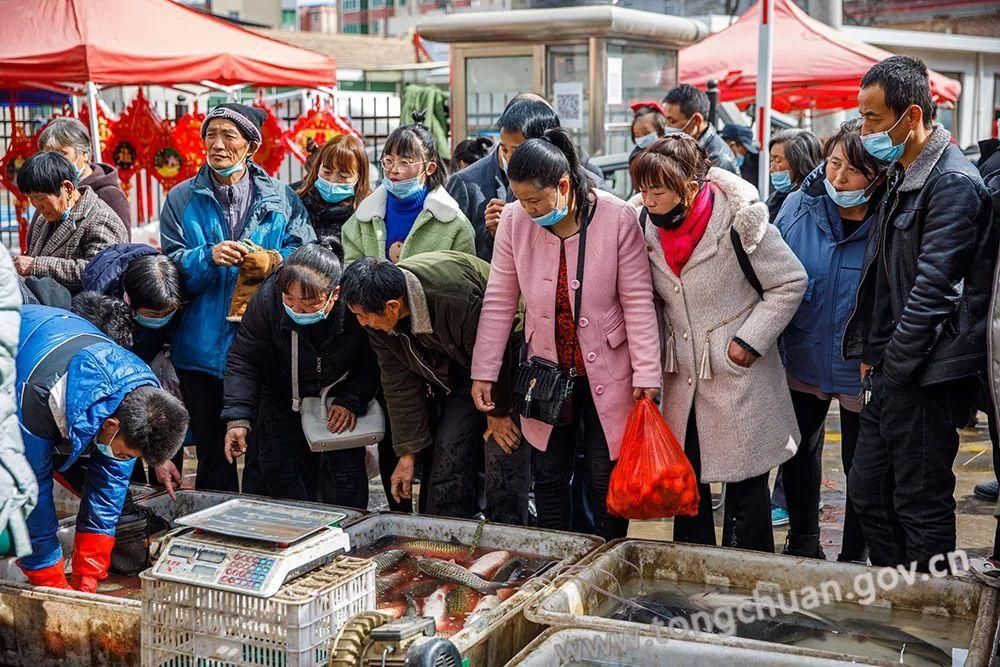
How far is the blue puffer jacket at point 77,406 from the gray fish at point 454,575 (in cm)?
106

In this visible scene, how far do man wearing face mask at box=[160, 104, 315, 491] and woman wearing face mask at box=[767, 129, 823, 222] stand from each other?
225 cm

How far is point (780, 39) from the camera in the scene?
12.6m

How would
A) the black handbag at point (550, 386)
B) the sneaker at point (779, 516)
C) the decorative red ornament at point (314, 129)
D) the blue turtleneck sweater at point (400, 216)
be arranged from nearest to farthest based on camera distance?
the black handbag at point (550, 386) → the blue turtleneck sweater at point (400, 216) → the sneaker at point (779, 516) → the decorative red ornament at point (314, 129)

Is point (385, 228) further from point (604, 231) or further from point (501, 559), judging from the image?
point (501, 559)

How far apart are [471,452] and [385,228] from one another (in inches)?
44.1

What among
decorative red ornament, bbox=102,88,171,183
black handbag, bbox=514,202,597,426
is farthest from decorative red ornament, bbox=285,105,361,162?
black handbag, bbox=514,202,597,426

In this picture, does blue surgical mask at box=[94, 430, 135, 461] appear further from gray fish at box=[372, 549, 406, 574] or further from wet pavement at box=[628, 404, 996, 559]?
wet pavement at box=[628, 404, 996, 559]

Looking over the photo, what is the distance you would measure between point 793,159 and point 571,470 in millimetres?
2005

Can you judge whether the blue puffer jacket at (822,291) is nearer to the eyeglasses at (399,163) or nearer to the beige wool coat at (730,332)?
the beige wool coat at (730,332)

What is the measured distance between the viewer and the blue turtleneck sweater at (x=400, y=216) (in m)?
5.01

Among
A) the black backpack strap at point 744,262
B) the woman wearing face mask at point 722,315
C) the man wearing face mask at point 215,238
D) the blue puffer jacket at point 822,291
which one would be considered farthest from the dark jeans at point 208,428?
the blue puffer jacket at point 822,291

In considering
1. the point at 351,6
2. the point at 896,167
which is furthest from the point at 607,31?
the point at 351,6

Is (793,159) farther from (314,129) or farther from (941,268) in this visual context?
(314,129)

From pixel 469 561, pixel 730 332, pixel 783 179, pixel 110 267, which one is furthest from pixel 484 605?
pixel 783 179
